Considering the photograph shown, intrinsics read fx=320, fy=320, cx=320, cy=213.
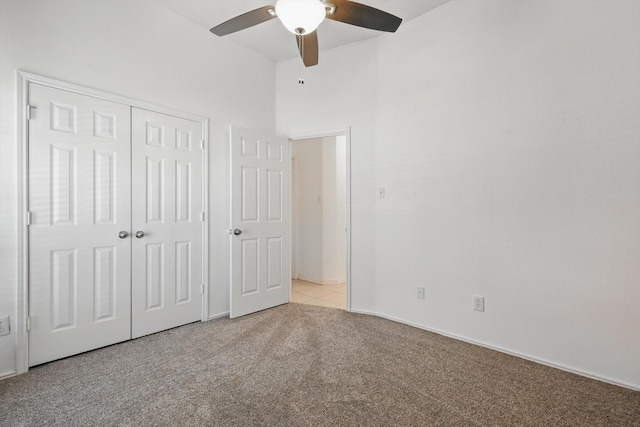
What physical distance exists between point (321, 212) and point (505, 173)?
2824 mm

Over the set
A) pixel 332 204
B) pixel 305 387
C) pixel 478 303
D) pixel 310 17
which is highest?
pixel 310 17

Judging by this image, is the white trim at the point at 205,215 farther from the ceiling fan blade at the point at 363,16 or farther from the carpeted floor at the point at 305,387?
the ceiling fan blade at the point at 363,16

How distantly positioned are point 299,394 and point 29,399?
1.57 m

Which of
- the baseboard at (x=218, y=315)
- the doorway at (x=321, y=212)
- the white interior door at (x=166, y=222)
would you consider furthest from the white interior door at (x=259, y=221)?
the doorway at (x=321, y=212)

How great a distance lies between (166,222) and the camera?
9.67ft

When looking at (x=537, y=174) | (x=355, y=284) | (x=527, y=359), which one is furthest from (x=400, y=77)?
A: (x=527, y=359)

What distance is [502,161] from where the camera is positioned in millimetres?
2521

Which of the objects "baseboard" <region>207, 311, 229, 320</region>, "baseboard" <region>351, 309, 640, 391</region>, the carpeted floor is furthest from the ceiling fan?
"baseboard" <region>207, 311, 229, 320</region>

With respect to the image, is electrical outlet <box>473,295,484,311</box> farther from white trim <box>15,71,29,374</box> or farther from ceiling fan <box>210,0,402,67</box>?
white trim <box>15,71,29,374</box>

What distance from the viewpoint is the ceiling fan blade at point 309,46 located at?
2.07 meters

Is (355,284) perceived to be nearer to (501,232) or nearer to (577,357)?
(501,232)

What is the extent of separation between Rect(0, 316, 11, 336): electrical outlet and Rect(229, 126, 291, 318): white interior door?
165cm

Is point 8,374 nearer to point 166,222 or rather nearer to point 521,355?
point 166,222

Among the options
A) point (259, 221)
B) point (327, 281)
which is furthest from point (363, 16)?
point (327, 281)
